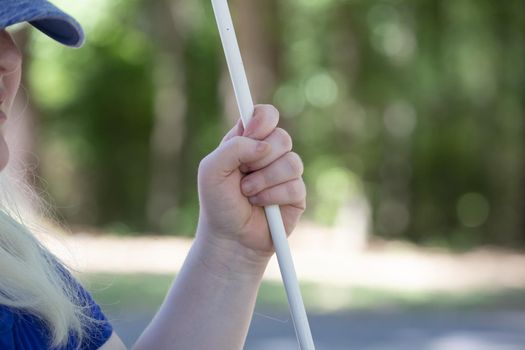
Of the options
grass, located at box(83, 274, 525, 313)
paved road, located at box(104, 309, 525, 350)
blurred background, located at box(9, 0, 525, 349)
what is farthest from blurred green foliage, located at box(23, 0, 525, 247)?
paved road, located at box(104, 309, 525, 350)

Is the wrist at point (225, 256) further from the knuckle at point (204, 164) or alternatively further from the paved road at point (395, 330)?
the paved road at point (395, 330)

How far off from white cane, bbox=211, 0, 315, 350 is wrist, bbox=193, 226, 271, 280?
0.10m

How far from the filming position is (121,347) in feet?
5.41

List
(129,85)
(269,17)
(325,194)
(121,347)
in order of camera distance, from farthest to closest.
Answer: (129,85) < (325,194) < (269,17) < (121,347)

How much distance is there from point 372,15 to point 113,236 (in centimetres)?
534

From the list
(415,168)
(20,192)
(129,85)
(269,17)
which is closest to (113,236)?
(269,17)

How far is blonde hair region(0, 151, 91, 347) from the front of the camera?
5.01 feet

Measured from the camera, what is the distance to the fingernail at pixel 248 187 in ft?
5.28

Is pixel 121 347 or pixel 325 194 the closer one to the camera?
pixel 121 347

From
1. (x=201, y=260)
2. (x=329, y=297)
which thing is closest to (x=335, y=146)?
(x=329, y=297)

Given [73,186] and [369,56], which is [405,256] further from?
[73,186]

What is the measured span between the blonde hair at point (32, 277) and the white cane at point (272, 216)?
33 cm

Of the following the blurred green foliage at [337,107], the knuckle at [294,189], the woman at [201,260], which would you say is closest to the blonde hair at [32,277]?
the woman at [201,260]

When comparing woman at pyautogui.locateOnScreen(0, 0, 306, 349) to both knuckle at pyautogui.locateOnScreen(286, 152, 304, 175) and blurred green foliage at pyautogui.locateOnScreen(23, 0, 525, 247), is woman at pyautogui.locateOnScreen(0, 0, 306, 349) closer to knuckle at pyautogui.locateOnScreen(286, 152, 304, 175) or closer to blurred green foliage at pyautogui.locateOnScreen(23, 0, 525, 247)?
knuckle at pyautogui.locateOnScreen(286, 152, 304, 175)
